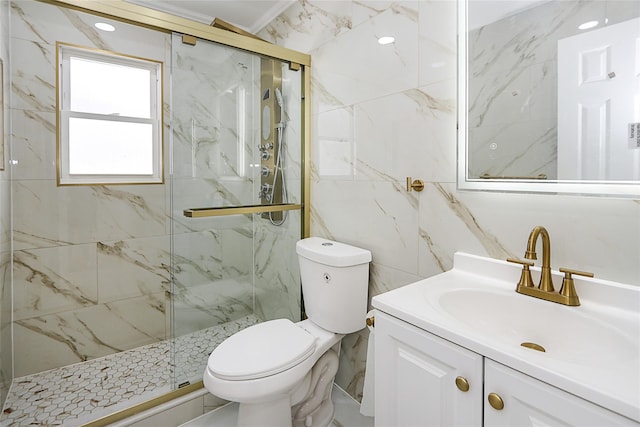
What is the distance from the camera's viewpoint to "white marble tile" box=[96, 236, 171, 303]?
2.21 m

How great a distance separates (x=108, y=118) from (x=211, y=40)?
111 centimetres

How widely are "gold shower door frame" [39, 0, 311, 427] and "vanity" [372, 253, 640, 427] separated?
43.6 inches

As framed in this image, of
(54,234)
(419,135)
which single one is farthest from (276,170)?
(54,234)

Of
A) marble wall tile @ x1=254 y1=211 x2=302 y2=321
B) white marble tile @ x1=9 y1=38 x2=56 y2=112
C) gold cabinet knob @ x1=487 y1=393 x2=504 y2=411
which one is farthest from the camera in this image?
marble wall tile @ x1=254 y1=211 x2=302 y2=321

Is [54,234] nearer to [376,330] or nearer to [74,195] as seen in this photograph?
[74,195]

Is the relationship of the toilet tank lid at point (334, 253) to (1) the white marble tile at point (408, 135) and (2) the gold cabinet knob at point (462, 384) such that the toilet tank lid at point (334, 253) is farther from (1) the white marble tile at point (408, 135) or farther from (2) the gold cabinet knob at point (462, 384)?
(2) the gold cabinet knob at point (462, 384)

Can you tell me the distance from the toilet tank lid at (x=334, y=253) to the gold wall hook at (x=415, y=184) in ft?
1.31

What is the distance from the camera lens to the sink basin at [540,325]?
2.64 feet

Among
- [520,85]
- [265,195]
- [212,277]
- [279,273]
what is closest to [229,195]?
[265,195]

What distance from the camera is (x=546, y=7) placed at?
105 cm

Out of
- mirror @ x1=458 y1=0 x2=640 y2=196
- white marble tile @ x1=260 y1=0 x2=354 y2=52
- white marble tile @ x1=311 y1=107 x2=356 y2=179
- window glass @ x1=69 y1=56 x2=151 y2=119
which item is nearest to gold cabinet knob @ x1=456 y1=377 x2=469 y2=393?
mirror @ x1=458 y1=0 x2=640 y2=196

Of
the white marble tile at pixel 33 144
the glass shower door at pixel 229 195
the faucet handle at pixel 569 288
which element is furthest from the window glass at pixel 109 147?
the faucet handle at pixel 569 288

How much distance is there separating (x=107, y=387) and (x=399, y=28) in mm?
2455

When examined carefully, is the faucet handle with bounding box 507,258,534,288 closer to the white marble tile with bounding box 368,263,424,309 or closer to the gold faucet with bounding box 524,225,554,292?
the gold faucet with bounding box 524,225,554,292
